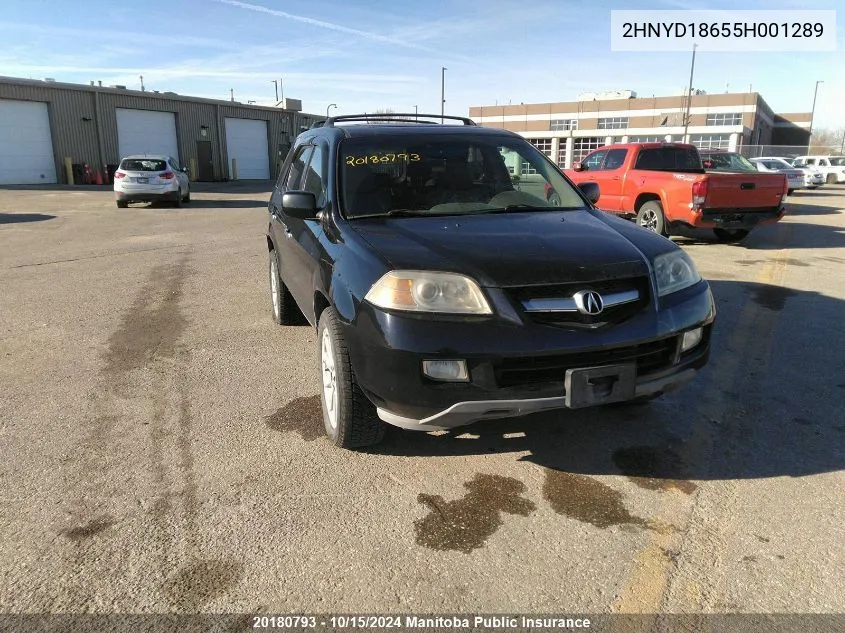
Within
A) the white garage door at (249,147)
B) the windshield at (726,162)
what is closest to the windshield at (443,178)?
the windshield at (726,162)

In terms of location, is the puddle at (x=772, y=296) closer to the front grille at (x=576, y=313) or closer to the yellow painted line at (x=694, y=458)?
the yellow painted line at (x=694, y=458)

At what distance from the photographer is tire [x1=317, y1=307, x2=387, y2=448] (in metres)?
3.10

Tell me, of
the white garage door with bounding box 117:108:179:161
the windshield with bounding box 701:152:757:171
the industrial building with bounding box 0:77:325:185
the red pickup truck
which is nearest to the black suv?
the red pickup truck

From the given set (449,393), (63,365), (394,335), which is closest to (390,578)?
(449,393)

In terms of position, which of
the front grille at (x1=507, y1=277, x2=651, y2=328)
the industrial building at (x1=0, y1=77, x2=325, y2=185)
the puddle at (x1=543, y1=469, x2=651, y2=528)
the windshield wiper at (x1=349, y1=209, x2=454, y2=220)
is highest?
the industrial building at (x1=0, y1=77, x2=325, y2=185)

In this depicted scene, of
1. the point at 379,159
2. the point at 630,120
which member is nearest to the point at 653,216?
the point at 379,159

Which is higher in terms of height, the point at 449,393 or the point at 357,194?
the point at 357,194

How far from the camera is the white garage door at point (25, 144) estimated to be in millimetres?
26812

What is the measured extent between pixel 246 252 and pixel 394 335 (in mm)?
8040

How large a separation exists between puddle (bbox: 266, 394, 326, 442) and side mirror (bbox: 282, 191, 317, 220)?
1.22 metres

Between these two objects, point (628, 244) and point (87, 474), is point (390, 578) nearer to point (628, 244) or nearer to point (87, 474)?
point (87, 474)

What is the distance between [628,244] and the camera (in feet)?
10.5

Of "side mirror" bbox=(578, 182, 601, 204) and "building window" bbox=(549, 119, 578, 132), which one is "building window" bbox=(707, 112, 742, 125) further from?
"side mirror" bbox=(578, 182, 601, 204)

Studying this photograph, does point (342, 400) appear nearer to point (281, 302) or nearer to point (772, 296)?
point (281, 302)
